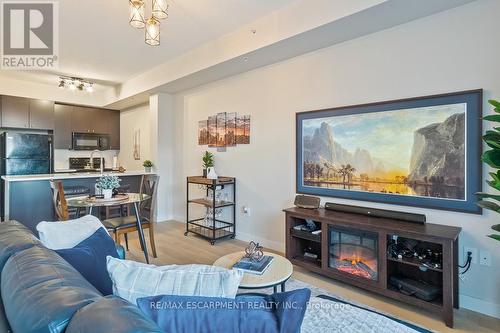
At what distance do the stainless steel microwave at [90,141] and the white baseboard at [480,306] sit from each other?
7.11 meters

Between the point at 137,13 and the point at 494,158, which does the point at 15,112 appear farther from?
the point at 494,158

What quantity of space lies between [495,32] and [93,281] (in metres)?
3.28

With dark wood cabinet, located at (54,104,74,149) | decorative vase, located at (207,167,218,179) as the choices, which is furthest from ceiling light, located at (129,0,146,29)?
dark wood cabinet, located at (54,104,74,149)

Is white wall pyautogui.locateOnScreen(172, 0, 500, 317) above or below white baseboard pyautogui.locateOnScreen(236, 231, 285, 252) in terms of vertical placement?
above

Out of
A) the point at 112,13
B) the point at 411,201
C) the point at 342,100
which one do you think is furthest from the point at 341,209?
the point at 112,13

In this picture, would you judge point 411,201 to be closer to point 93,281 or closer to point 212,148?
point 93,281

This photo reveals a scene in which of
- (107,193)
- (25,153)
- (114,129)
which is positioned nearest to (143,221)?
(107,193)

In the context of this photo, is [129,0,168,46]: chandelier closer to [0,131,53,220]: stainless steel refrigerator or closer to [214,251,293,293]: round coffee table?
[214,251,293,293]: round coffee table

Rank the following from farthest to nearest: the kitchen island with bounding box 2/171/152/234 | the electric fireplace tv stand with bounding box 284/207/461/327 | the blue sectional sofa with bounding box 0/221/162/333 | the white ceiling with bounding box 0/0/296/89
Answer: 1. the kitchen island with bounding box 2/171/152/234
2. the white ceiling with bounding box 0/0/296/89
3. the electric fireplace tv stand with bounding box 284/207/461/327
4. the blue sectional sofa with bounding box 0/221/162/333

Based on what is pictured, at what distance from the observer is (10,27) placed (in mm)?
3270

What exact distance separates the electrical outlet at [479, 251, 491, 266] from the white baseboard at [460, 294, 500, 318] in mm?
305

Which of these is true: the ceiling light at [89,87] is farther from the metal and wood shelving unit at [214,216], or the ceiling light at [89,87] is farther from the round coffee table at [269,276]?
the round coffee table at [269,276]

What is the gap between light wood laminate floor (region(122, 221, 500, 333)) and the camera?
211 centimetres

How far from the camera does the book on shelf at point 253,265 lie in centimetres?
186
